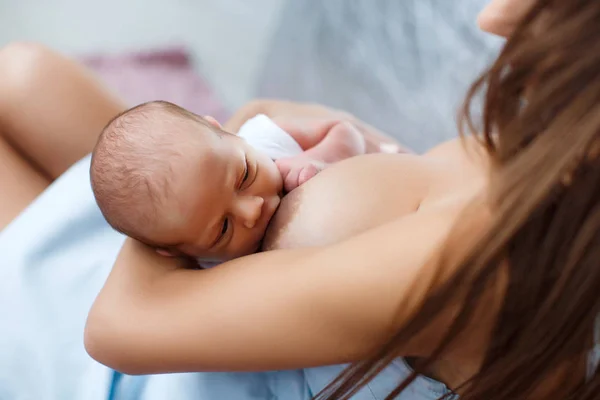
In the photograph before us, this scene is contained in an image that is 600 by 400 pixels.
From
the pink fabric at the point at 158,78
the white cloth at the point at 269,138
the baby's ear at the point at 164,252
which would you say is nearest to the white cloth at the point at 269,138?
the white cloth at the point at 269,138

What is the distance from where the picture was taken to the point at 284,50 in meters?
1.49

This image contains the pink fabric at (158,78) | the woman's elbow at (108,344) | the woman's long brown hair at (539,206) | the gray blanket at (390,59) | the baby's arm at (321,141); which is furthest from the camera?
the pink fabric at (158,78)

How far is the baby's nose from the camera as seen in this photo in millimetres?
738

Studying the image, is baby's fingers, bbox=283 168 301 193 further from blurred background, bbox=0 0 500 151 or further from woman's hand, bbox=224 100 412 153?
blurred background, bbox=0 0 500 151

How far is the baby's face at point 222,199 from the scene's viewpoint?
703 millimetres

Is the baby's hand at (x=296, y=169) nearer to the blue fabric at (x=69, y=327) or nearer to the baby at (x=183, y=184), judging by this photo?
the baby at (x=183, y=184)

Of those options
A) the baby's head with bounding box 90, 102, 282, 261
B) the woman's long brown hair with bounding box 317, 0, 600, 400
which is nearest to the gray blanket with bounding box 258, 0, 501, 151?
the baby's head with bounding box 90, 102, 282, 261

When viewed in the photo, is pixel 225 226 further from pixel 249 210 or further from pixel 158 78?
pixel 158 78

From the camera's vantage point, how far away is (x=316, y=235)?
0.69m

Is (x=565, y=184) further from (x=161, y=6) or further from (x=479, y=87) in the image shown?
(x=161, y=6)

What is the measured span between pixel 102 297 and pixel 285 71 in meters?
0.93

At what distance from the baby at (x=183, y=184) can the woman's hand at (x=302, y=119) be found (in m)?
0.16

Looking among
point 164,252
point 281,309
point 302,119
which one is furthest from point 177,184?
point 302,119

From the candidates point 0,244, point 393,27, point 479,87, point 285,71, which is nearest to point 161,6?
point 285,71
